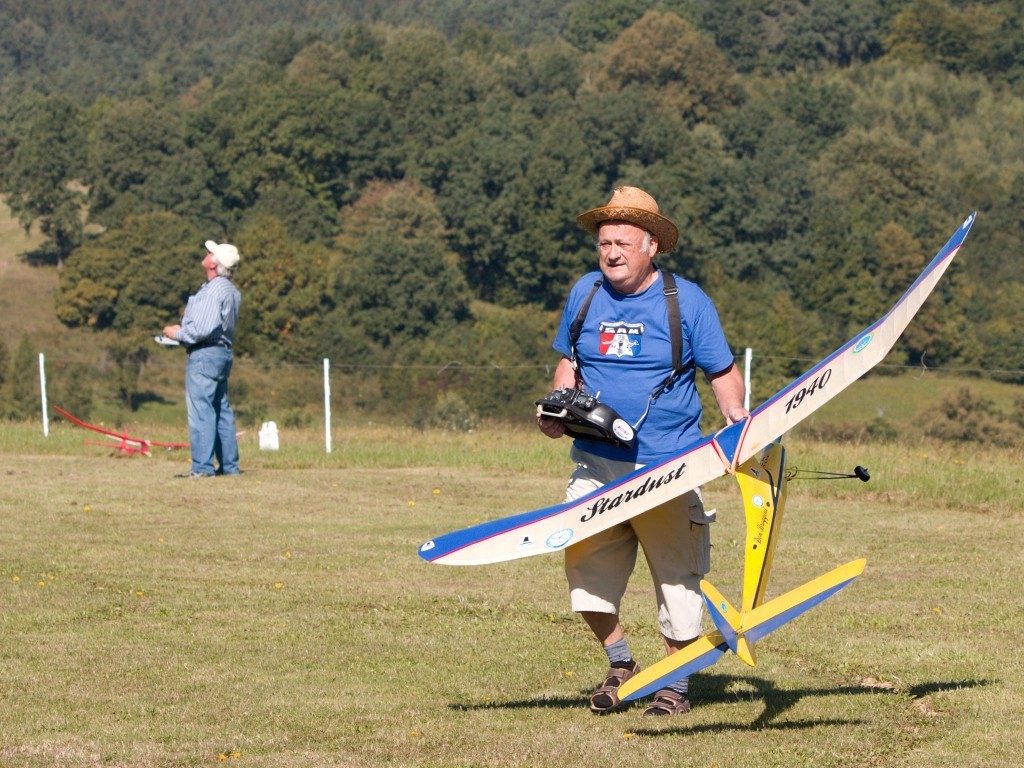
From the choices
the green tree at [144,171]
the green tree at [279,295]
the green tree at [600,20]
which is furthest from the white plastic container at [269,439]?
the green tree at [600,20]

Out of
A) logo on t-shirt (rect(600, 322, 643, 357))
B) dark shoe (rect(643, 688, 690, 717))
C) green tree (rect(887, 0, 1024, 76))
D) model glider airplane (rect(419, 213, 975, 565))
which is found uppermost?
green tree (rect(887, 0, 1024, 76))

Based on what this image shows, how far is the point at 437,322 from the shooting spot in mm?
92812

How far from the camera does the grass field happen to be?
6.16 m

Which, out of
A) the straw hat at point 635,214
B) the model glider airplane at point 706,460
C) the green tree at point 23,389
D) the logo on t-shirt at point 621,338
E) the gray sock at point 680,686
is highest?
the straw hat at point 635,214

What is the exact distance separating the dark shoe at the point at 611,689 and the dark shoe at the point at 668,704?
0.48ft

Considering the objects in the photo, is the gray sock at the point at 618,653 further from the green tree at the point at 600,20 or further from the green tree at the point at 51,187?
the green tree at the point at 600,20

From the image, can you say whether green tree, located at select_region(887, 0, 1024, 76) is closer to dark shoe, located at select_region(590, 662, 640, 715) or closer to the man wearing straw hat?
the man wearing straw hat

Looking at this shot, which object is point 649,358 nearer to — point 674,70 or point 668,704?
point 668,704

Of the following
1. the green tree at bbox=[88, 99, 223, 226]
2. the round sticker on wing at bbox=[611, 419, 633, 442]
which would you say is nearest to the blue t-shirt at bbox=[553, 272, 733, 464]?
the round sticker on wing at bbox=[611, 419, 633, 442]

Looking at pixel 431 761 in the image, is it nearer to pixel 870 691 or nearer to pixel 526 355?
pixel 870 691

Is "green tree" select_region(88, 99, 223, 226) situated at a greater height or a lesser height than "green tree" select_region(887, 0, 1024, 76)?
lesser

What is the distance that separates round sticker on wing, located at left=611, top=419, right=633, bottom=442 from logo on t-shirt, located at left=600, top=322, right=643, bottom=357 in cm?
30

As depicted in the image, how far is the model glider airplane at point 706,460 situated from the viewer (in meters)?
6.27

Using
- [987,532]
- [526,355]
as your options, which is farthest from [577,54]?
[987,532]
